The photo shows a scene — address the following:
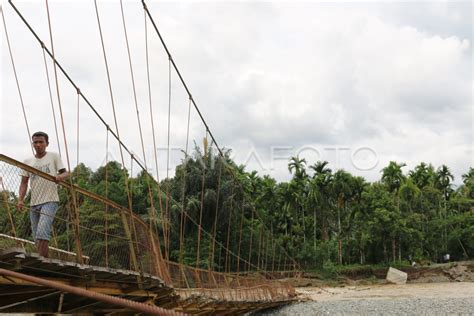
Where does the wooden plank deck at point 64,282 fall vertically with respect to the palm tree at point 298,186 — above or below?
below

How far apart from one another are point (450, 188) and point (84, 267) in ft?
177

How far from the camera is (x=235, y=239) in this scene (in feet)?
104

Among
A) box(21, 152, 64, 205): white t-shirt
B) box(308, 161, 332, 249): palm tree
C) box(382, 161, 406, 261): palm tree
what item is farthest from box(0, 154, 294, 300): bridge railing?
box(382, 161, 406, 261): palm tree

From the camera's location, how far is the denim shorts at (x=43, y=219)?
4688 mm

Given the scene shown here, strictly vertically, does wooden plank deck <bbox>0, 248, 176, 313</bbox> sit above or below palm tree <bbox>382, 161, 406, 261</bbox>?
below

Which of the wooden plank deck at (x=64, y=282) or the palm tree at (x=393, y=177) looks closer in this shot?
the wooden plank deck at (x=64, y=282)

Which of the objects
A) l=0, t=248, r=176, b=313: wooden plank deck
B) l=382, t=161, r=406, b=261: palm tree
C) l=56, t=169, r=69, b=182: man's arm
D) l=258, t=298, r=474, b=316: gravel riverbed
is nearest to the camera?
l=0, t=248, r=176, b=313: wooden plank deck

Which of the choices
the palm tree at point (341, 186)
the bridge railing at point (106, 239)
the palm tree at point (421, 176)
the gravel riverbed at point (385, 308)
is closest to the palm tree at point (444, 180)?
the palm tree at point (421, 176)

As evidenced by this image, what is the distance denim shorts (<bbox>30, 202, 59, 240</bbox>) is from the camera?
4.69m

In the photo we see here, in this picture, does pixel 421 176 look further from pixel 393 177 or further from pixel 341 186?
pixel 341 186

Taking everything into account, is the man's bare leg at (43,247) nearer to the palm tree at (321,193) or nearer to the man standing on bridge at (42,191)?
the man standing on bridge at (42,191)

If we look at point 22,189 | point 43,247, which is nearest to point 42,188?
point 22,189

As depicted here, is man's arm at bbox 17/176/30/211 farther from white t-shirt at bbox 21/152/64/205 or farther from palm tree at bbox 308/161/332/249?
palm tree at bbox 308/161/332/249

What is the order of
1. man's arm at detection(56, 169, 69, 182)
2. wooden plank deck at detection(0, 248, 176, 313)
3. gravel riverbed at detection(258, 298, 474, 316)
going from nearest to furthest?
wooden plank deck at detection(0, 248, 176, 313), man's arm at detection(56, 169, 69, 182), gravel riverbed at detection(258, 298, 474, 316)
